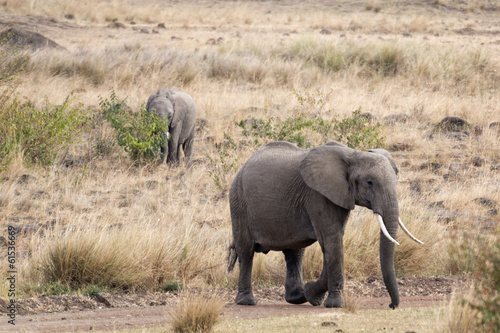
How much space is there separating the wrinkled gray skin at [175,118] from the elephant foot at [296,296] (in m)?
7.23

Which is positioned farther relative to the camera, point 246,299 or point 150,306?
point 150,306

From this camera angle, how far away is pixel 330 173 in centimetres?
689

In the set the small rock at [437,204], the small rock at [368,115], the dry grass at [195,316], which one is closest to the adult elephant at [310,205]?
the dry grass at [195,316]

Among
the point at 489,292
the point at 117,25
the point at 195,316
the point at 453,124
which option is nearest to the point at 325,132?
the point at 453,124

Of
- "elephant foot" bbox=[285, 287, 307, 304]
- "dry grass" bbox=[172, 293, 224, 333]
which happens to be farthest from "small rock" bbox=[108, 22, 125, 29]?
"dry grass" bbox=[172, 293, 224, 333]

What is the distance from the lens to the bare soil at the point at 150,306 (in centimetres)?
660

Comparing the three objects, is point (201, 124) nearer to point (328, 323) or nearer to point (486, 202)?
point (486, 202)

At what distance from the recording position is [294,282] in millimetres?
7559

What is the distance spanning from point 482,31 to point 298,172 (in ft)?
104

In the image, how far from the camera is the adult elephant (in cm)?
660

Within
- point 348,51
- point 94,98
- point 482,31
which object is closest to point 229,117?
point 94,98

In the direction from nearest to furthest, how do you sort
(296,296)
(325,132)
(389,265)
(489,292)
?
1. (489,292)
2. (389,265)
3. (296,296)
4. (325,132)

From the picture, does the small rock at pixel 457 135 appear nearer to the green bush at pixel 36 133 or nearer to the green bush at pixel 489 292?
the green bush at pixel 36 133

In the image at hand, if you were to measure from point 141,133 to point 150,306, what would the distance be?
6718 millimetres
